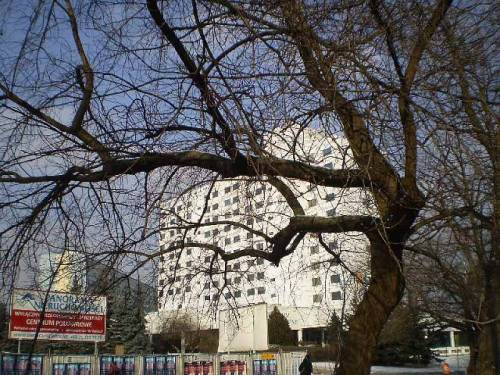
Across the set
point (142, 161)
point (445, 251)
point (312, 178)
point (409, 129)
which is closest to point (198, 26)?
point (142, 161)

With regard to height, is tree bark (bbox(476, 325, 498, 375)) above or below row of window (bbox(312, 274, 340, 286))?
below

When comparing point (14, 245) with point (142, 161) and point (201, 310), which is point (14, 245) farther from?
point (201, 310)

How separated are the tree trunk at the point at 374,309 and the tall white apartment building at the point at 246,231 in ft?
1.95

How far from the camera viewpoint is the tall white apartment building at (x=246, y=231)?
5.52 metres

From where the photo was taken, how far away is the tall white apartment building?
5.52 metres

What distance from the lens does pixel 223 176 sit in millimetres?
5590

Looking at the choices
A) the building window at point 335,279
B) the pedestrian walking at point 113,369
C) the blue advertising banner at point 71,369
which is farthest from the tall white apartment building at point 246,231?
the blue advertising banner at point 71,369

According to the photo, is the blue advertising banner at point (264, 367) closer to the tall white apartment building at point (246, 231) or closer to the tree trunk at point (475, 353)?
the tree trunk at point (475, 353)

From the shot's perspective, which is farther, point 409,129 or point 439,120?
point 409,129

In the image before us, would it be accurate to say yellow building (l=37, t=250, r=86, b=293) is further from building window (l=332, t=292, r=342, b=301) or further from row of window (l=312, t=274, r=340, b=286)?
building window (l=332, t=292, r=342, b=301)

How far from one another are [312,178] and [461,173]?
1371 mm

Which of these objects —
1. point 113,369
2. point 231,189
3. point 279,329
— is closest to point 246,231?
point 231,189

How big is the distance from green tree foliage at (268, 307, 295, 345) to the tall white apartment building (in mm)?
23292

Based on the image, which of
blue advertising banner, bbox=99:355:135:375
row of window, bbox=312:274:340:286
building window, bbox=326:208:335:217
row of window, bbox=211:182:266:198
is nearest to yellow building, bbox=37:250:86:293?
row of window, bbox=211:182:266:198
